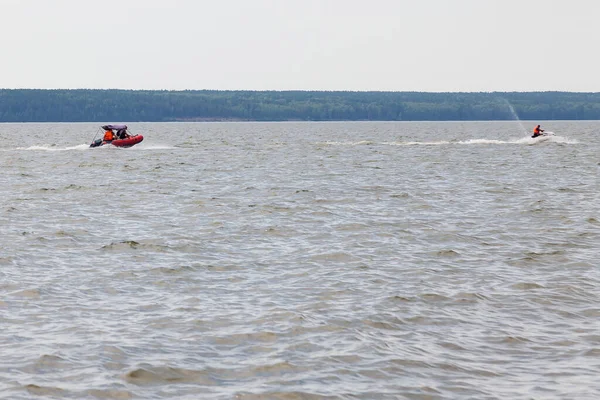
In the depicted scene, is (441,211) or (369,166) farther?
(369,166)

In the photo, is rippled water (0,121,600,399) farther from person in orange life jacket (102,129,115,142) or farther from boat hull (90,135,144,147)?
boat hull (90,135,144,147)

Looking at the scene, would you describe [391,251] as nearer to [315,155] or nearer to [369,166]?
[369,166]

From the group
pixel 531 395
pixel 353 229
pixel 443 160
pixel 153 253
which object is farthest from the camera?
pixel 443 160

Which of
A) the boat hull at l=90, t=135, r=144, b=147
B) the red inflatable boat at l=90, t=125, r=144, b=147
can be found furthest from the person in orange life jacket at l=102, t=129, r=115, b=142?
the boat hull at l=90, t=135, r=144, b=147

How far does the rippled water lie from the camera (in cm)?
1094

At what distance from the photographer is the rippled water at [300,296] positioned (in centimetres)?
1094

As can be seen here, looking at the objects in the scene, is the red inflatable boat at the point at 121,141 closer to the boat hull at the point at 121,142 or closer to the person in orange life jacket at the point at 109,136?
the boat hull at the point at 121,142

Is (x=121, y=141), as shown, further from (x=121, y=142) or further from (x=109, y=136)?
(x=109, y=136)

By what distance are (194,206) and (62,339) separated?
16558 millimetres

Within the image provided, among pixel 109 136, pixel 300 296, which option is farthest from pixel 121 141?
pixel 300 296

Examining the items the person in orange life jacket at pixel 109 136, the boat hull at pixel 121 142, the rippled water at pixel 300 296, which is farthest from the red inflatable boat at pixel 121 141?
the rippled water at pixel 300 296

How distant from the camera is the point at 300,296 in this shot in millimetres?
15281

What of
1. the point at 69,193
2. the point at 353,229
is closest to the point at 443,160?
the point at 69,193

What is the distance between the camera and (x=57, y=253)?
19422 millimetres
